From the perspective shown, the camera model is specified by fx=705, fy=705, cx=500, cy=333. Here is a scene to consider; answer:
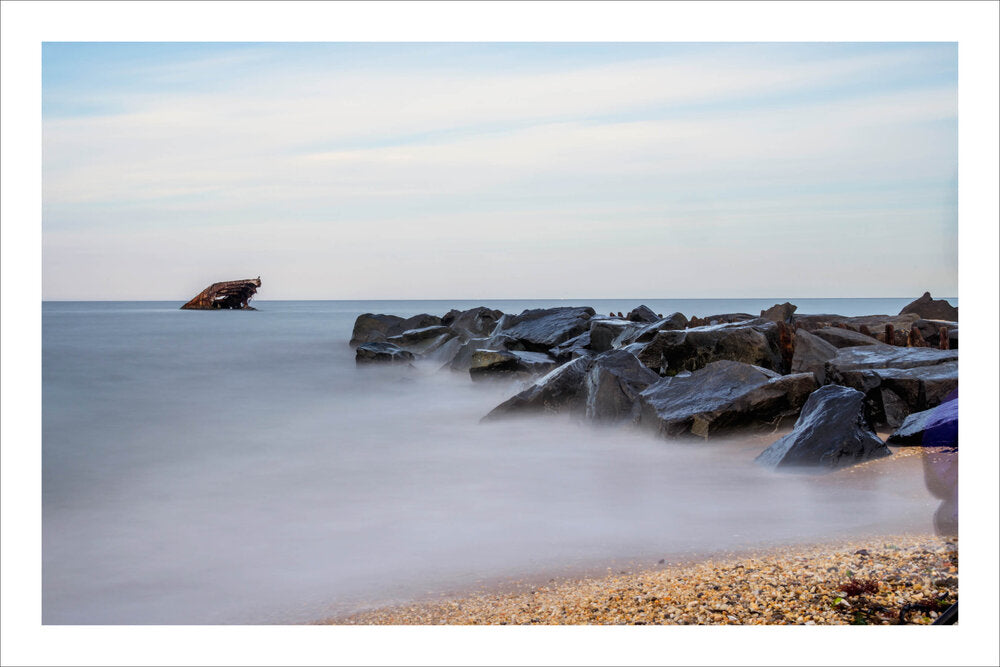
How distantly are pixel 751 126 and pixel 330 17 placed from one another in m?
2.64

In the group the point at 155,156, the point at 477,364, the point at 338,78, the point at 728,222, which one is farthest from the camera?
the point at 477,364

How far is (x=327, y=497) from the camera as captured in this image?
160 inches

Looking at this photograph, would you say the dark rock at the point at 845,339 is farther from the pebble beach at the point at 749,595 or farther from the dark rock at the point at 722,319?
the pebble beach at the point at 749,595

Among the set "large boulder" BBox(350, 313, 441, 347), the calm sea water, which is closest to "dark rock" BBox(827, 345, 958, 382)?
the calm sea water

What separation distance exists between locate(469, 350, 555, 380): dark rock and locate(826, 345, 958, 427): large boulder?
3154 mm

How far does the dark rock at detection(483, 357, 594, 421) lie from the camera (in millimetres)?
5594

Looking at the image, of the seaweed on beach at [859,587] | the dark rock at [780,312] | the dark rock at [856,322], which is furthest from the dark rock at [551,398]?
the dark rock at [780,312]

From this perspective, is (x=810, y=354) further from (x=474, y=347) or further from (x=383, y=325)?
(x=383, y=325)

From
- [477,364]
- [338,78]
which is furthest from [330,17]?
[477,364]

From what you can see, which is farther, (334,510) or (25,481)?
(334,510)

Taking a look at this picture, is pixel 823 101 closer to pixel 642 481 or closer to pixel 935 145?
pixel 935 145

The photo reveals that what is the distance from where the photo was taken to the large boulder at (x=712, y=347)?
20.4 feet

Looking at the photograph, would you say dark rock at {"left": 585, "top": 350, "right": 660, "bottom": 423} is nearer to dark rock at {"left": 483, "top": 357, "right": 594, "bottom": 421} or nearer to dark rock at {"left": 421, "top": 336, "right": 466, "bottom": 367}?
dark rock at {"left": 483, "top": 357, "right": 594, "bottom": 421}

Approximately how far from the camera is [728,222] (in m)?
4.90
